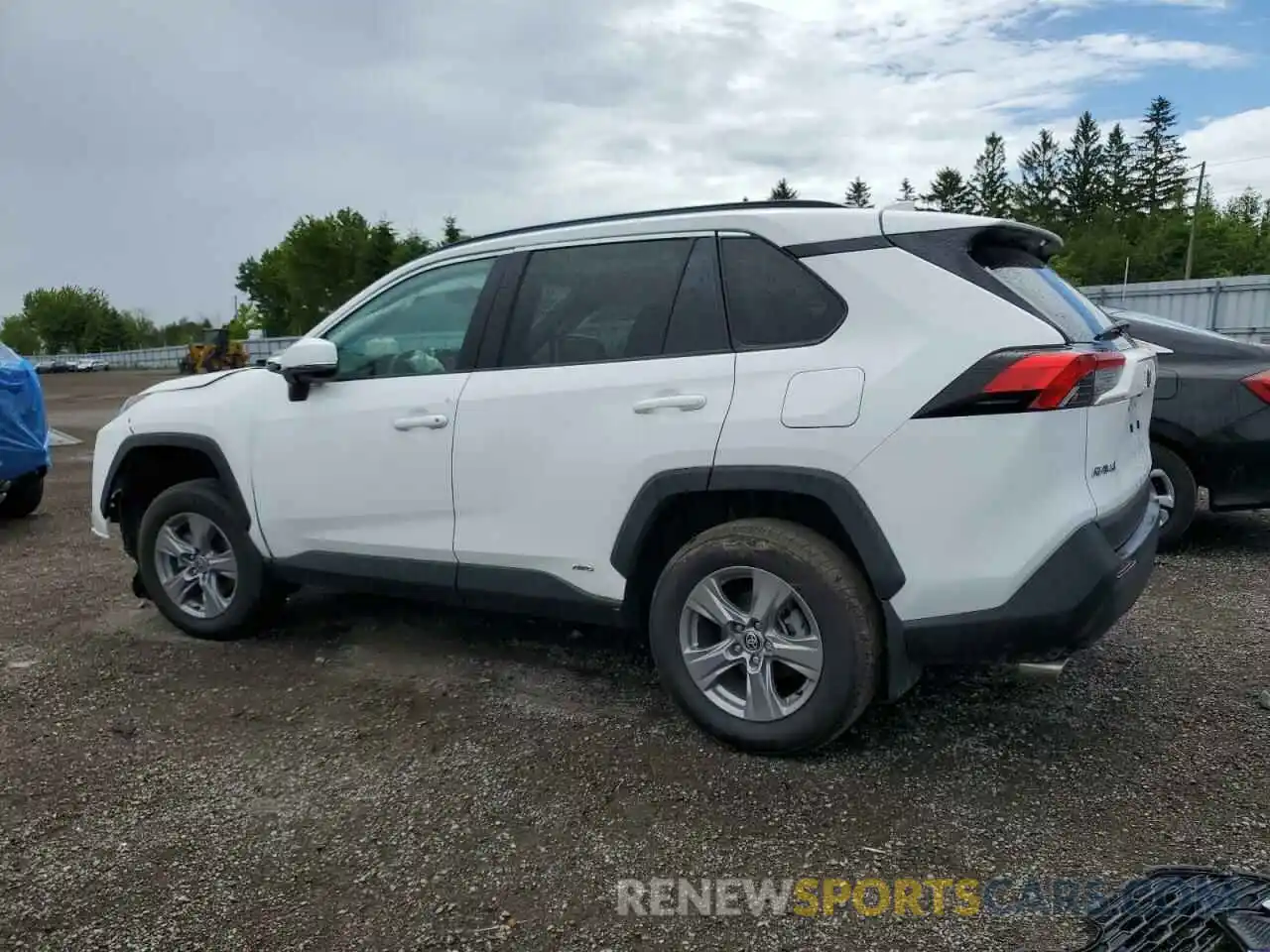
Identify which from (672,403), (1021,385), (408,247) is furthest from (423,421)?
(408,247)

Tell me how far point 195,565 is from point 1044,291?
3.88 metres

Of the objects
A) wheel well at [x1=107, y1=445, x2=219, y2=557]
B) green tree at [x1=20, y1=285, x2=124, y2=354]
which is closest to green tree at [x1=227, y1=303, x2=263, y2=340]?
green tree at [x1=20, y1=285, x2=124, y2=354]

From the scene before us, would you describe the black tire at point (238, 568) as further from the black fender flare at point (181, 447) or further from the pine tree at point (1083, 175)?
the pine tree at point (1083, 175)

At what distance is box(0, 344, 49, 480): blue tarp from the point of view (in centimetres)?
745

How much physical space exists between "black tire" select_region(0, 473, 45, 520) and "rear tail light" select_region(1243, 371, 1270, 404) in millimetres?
8580

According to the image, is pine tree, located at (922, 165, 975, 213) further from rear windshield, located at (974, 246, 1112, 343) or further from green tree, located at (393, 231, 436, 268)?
rear windshield, located at (974, 246, 1112, 343)

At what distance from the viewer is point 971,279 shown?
9.95 ft

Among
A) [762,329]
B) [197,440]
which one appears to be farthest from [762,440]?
[197,440]

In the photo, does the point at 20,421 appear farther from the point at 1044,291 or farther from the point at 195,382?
the point at 1044,291

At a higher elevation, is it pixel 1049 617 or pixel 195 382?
pixel 195 382

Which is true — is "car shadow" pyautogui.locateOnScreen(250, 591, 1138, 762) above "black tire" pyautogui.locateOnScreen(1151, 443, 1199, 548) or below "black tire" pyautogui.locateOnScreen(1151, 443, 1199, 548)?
below

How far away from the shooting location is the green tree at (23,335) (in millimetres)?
120438

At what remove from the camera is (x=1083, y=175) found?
280 feet

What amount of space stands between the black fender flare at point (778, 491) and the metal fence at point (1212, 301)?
13.7 metres
